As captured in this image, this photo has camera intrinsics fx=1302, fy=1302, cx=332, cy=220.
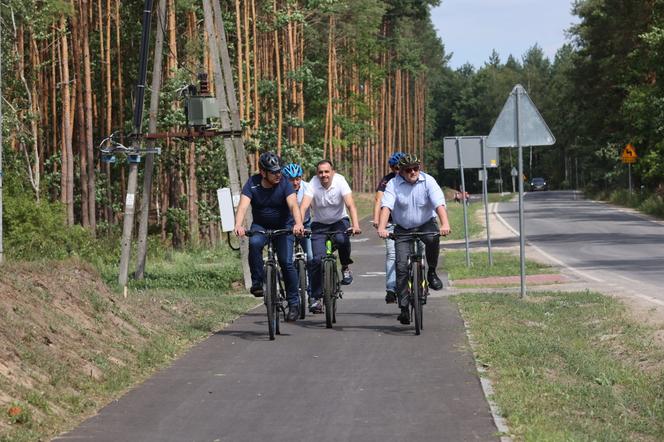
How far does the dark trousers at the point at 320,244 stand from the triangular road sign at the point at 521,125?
3.85 m

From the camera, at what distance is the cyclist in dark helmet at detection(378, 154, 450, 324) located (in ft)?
45.4

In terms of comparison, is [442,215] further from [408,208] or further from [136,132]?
[136,132]

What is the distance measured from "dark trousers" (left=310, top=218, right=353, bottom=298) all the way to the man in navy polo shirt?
96 centimetres

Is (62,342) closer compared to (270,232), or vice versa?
(62,342)

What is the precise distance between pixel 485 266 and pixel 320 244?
12651mm

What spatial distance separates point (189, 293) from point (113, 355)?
30.3 feet

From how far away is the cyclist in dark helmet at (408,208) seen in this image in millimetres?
13844

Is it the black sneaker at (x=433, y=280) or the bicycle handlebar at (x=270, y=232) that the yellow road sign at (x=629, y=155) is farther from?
the bicycle handlebar at (x=270, y=232)

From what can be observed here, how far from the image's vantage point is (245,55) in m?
50.1

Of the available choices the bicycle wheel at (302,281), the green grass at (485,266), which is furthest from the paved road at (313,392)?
the green grass at (485,266)

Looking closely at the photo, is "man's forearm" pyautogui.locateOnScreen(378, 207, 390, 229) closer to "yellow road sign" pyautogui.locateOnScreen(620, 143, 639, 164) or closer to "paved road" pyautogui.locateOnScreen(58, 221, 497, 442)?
"paved road" pyautogui.locateOnScreen(58, 221, 497, 442)

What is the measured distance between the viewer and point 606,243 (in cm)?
3584

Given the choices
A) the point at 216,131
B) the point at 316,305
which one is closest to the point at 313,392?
the point at 316,305

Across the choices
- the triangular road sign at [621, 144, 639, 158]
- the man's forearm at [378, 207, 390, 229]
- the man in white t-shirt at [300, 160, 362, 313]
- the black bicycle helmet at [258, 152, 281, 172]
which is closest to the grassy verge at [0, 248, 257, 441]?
the man in white t-shirt at [300, 160, 362, 313]
